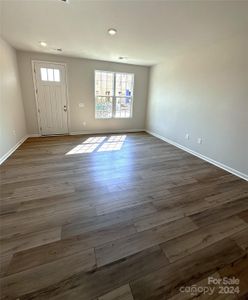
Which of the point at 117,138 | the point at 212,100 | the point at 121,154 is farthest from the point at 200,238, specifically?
the point at 117,138

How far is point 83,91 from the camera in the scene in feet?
17.8

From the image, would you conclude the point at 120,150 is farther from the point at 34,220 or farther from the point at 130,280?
the point at 130,280

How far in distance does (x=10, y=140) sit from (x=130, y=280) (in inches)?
157

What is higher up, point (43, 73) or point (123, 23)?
point (123, 23)

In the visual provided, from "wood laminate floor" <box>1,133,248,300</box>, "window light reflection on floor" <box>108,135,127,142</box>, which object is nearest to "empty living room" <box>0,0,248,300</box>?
"wood laminate floor" <box>1,133,248,300</box>

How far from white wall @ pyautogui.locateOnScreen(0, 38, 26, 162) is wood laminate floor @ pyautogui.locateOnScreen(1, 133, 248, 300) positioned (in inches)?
26.7

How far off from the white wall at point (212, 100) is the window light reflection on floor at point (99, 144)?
169 centimetres

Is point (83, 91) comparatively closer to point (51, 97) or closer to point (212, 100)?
point (51, 97)

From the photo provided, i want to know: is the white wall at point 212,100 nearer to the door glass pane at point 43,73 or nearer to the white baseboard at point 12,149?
the door glass pane at point 43,73

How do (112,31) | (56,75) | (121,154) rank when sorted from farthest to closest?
(56,75) → (121,154) → (112,31)

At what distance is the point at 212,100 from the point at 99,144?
3091mm

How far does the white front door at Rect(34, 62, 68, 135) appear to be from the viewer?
4.88 metres

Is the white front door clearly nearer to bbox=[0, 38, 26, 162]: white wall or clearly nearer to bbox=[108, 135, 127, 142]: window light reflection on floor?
bbox=[0, 38, 26, 162]: white wall

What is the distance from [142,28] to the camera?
9.23 feet
